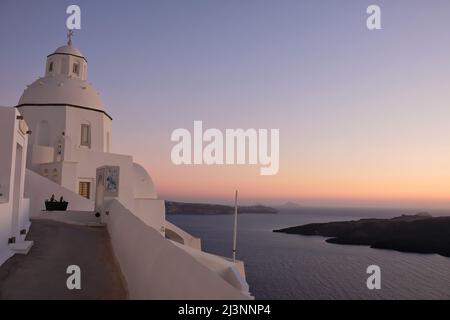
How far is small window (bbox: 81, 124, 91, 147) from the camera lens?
2930 cm

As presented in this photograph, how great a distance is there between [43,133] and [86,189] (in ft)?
18.7

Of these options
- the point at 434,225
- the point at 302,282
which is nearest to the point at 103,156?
the point at 302,282

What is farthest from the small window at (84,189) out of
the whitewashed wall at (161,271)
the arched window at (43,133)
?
the whitewashed wall at (161,271)

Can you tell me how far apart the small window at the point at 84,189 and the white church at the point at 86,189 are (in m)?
0.06

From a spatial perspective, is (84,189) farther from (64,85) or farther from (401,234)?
(401,234)

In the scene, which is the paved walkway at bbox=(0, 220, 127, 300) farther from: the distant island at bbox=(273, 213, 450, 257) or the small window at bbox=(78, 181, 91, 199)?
the distant island at bbox=(273, 213, 450, 257)

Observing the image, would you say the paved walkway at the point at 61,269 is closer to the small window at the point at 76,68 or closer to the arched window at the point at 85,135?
the arched window at the point at 85,135

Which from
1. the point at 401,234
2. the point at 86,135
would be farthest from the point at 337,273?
the point at 86,135

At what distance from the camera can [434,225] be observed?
282 ft

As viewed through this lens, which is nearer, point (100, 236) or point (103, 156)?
point (100, 236)

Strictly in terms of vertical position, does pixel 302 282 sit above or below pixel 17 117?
below
